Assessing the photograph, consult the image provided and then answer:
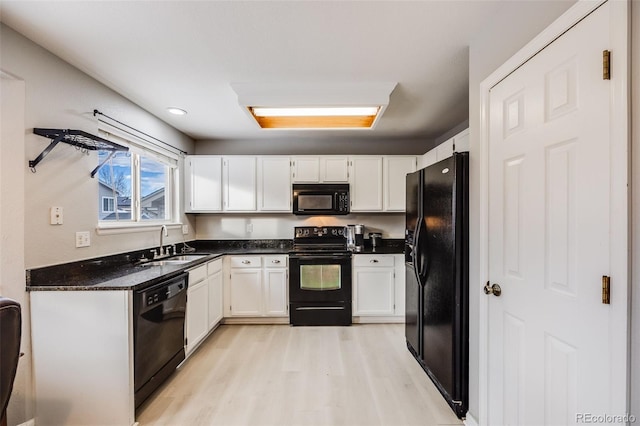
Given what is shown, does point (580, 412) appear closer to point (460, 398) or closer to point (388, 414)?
point (460, 398)

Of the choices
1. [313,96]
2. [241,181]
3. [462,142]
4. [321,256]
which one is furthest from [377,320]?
[313,96]

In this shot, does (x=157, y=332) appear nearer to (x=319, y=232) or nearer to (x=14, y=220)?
(x=14, y=220)

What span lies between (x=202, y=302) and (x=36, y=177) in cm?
167

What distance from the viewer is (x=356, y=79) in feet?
7.29

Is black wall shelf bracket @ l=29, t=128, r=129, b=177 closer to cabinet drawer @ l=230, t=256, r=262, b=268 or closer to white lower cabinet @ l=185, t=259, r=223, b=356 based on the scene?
white lower cabinet @ l=185, t=259, r=223, b=356

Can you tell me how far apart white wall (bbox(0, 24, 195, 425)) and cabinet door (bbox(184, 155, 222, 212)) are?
1.51 meters

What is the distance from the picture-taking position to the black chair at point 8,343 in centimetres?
86

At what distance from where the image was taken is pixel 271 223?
402cm

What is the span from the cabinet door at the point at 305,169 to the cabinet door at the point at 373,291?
136 cm

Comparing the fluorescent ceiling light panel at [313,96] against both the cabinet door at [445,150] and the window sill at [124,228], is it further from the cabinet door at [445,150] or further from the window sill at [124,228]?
the window sill at [124,228]

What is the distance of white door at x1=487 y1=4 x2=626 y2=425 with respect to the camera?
938 millimetres

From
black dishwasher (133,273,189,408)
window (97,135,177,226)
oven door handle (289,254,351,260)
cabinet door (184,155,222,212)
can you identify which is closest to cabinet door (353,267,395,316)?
oven door handle (289,254,351,260)

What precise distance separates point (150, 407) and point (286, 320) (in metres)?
1.68

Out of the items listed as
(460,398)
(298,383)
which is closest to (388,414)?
(460,398)
